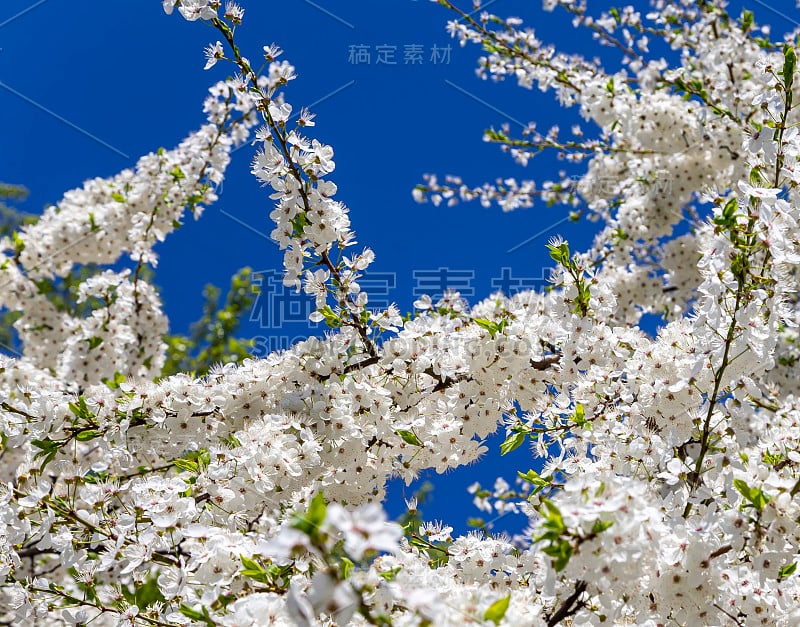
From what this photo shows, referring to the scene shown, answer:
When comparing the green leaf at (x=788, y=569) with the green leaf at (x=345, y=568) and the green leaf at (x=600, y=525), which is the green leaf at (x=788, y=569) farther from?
the green leaf at (x=345, y=568)

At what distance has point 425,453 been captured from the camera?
3.59m

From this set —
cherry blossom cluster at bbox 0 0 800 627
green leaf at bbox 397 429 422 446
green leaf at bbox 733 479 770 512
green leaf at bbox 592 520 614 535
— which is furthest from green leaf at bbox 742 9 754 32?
green leaf at bbox 592 520 614 535

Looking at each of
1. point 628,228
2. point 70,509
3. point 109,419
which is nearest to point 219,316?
point 628,228

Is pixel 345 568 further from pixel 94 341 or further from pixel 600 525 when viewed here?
pixel 94 341

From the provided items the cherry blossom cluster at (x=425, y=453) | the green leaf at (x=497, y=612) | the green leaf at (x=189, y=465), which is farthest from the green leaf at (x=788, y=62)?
the green leaf at (x=189, y=465)

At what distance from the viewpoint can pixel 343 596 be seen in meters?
1.14

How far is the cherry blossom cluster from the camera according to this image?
1888mm

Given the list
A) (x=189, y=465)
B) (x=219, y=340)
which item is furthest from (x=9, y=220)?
(x=189, y=465)

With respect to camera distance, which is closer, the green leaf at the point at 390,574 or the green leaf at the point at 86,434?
the green leaf at the point at 390,574

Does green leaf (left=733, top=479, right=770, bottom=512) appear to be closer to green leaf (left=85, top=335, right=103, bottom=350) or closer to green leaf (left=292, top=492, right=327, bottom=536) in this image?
green leaf (left=292, top=492, right=327, bottom=536)

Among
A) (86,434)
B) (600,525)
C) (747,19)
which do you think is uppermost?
(747,19)

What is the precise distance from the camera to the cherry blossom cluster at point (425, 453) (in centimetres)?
189

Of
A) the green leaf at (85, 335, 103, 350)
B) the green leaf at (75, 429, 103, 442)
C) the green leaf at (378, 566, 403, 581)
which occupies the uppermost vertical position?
the green leaf at (85, 335, 103, 350)

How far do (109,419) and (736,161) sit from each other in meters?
5.97
